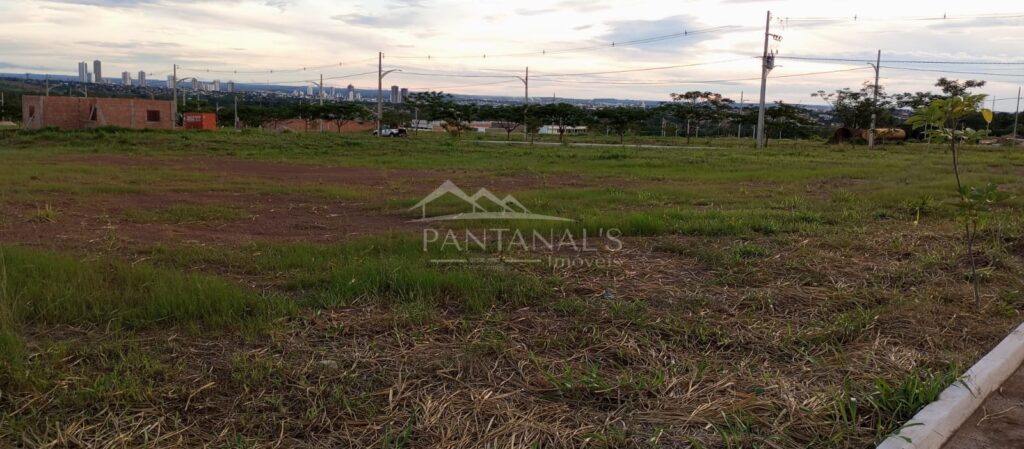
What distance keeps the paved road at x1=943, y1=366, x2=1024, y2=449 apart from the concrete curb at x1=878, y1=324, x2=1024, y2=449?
31mm

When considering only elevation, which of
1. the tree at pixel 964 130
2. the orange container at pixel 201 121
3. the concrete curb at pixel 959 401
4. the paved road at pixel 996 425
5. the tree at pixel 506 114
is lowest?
the paved road at pixel 996 425

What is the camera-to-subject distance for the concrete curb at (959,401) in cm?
292

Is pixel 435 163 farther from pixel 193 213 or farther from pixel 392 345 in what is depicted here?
pixel 392 345

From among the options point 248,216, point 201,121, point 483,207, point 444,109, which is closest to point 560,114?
point 444,109

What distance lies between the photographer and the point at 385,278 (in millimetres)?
5008

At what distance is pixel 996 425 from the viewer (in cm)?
327

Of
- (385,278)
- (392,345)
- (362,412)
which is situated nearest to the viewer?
(362,412)

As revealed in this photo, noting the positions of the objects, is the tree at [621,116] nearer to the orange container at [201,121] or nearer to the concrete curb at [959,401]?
the orange container at [201,121]

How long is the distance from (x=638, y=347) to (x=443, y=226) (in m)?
4.41

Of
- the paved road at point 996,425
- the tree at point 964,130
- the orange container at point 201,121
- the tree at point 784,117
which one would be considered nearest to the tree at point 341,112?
the orange container at point 201,121

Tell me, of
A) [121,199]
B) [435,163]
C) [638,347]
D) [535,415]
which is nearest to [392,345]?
[535,415]

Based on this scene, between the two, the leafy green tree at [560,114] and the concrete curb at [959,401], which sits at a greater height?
the leafy green tree at [560,114]

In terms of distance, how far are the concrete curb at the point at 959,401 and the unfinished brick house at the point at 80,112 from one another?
4586cm

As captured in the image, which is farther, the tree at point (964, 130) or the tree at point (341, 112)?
the tree at point (341, 112)
